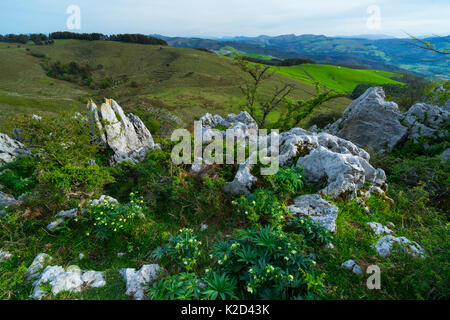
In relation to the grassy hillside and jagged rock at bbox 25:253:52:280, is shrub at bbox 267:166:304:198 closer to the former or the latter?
jagged rock at bbox 25:253:52:280

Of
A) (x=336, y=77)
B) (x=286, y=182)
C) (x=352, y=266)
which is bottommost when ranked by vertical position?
(x=352, y=266)

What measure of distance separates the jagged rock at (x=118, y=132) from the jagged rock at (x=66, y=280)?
677 cm

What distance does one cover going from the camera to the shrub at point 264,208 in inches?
232

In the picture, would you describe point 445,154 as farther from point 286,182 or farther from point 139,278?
point 139,278

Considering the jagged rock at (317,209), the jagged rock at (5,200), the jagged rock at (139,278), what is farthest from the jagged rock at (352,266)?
the jagged rock at (5,200)

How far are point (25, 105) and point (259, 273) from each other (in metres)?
76.6

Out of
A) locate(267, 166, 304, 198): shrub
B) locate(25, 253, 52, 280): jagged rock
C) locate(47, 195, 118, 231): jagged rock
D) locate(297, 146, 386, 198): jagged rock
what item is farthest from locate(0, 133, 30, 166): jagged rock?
locate(297, 146, 386, 198): jagged rock

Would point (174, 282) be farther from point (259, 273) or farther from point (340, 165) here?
point (340, 165)

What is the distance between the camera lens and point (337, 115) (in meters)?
26.7

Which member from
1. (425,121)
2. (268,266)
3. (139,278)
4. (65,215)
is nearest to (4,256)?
(65,215)

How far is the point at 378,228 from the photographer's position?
6270 millimetres

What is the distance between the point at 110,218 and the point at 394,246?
26.1ft

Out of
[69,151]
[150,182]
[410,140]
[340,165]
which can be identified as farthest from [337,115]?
[69,151]

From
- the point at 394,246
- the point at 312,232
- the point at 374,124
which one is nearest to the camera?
the point at 394,246
